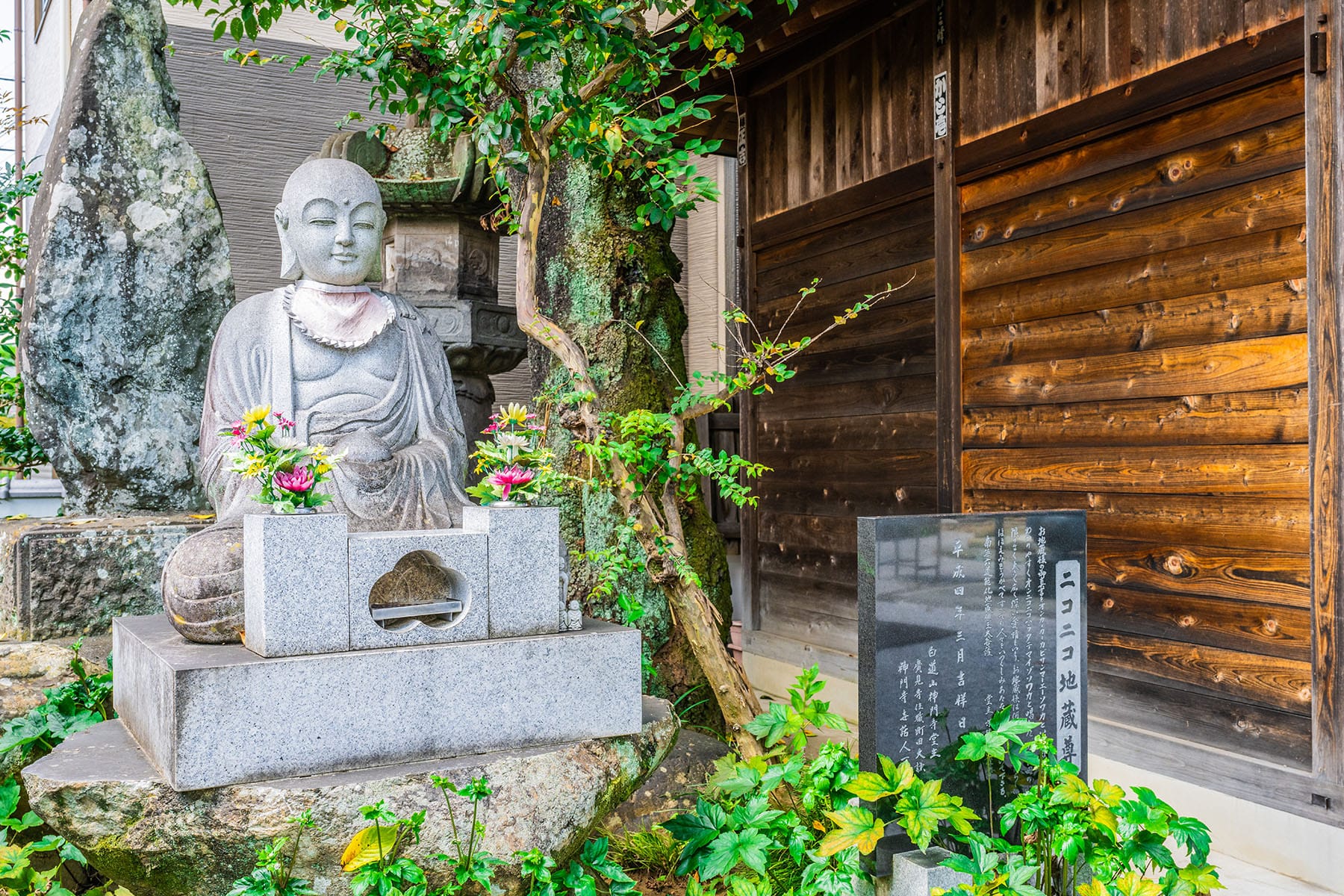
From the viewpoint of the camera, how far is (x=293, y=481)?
3.01 m

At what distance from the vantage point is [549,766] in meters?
3.12

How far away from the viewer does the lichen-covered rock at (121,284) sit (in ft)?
17.3

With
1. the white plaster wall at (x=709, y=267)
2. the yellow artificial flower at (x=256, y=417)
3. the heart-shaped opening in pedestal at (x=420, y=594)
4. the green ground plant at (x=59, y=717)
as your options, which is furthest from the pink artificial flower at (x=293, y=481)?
the white plaster wall at (x=709, y=267)

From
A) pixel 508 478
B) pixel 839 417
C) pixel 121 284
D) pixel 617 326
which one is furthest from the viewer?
pixel 839 417

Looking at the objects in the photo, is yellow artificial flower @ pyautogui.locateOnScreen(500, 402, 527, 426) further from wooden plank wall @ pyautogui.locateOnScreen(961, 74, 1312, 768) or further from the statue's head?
wooden plank wall @ pyautogui.locateOnScreen(961, 74, 1312, 768)

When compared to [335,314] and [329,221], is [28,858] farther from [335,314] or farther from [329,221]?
[329,221]

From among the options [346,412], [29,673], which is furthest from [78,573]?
[346,412]

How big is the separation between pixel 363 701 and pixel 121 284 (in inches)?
139

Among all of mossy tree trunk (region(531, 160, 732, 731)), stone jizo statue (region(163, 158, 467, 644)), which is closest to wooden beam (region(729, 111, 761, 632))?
mossy tree trunk (region(531, 160, 732, 731))

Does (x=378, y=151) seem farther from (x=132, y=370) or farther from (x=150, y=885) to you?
(x=150, y=885)

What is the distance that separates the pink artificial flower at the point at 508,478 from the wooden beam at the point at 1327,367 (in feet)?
9.54

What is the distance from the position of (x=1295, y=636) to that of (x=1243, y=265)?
148 cm

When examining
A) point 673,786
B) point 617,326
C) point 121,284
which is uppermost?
point 121,284

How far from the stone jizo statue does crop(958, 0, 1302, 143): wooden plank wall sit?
333 cm
